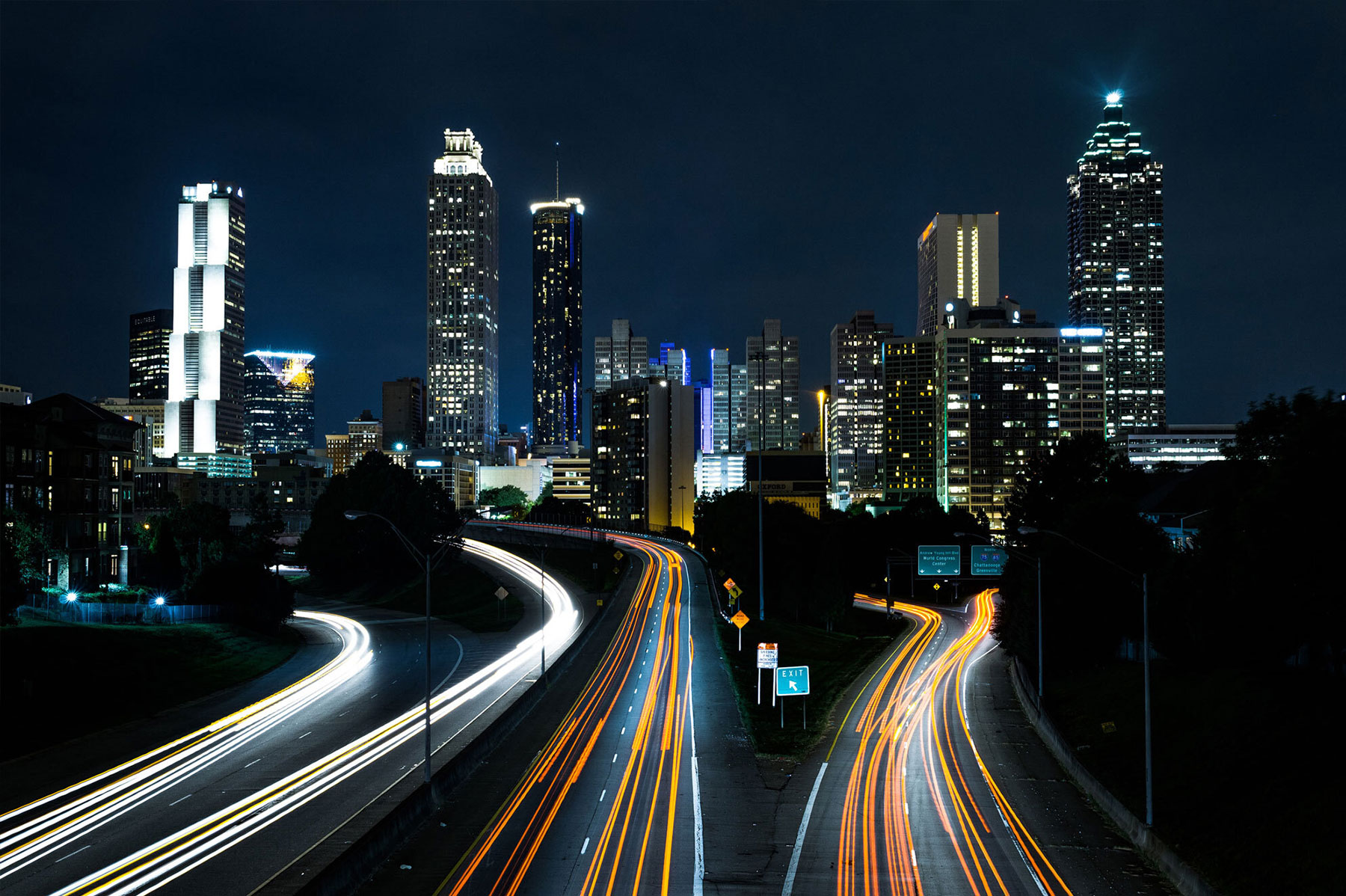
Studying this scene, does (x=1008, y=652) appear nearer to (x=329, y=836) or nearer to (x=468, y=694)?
(x=468, y=694)

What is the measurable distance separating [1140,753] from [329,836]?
2914cm

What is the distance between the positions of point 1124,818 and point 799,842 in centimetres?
1038

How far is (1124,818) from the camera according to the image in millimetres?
30672

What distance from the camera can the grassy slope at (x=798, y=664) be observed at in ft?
145

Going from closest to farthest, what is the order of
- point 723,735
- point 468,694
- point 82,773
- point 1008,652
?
1. point 82,773
2. point 723,735
3. point 468,694
4. point 1008,652

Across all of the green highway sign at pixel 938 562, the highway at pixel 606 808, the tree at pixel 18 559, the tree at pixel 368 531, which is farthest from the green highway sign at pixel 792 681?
the tree at pixel 368 531

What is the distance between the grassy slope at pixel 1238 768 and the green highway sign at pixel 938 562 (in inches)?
946

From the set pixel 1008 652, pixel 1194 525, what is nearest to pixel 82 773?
pixel 1008 652

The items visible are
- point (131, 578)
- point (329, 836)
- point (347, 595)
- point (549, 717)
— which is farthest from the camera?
point (347, 595)

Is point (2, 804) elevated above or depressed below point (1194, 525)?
below

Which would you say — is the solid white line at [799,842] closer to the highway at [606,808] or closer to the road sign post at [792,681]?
the highway at [606,808]

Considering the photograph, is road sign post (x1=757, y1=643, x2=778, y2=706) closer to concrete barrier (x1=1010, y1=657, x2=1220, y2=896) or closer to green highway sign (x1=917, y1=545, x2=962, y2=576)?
concrete barrier (x1=1010, y1=657, x2=1220, y2=896)

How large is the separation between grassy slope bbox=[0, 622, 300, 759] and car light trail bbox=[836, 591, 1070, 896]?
3295cm

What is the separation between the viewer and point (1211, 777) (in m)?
31.8
